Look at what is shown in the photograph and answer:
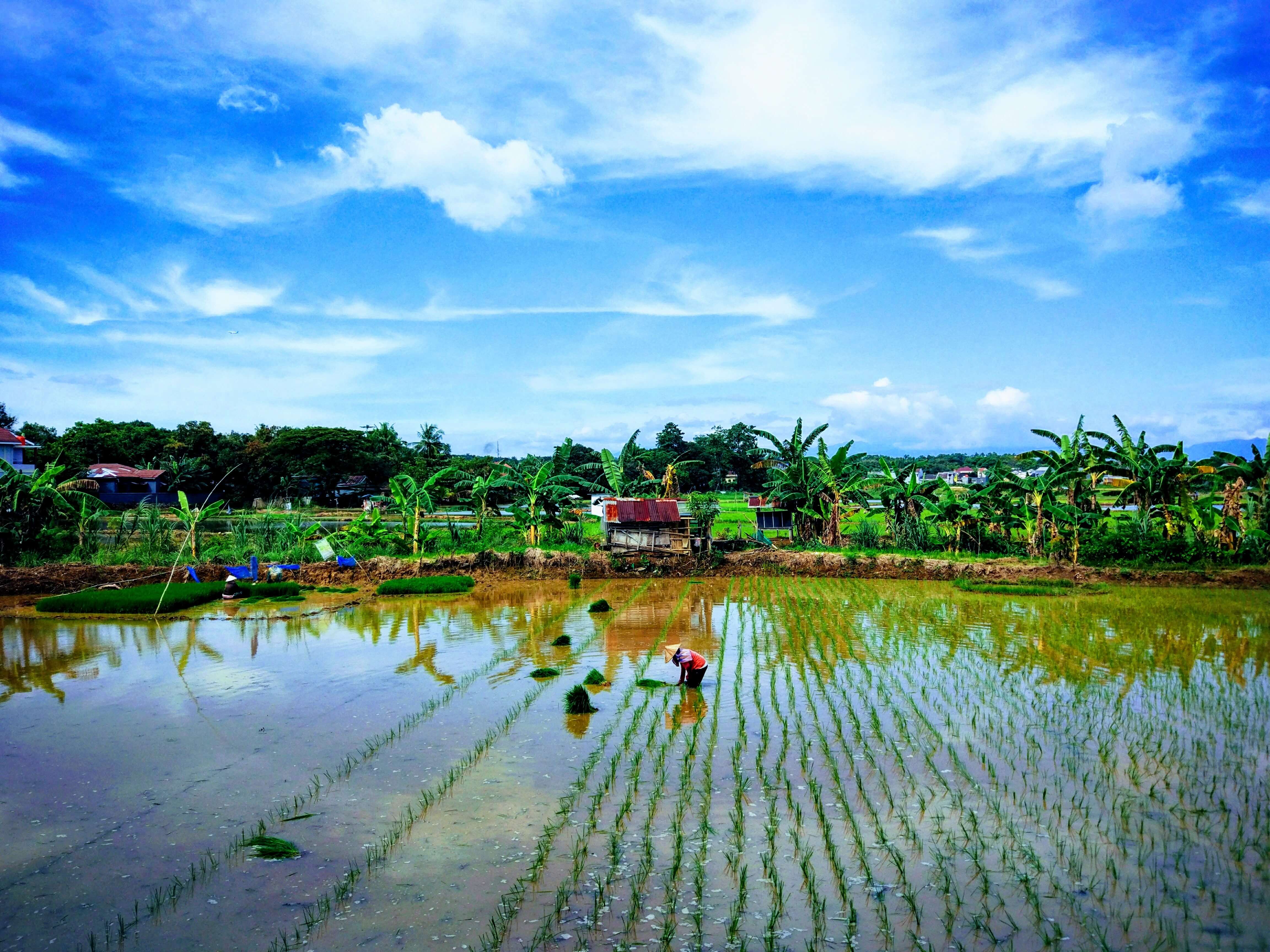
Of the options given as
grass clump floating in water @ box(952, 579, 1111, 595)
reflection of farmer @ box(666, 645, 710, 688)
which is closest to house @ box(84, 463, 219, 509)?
grass clump floating in water @ box(952, 579, 1111, 595)

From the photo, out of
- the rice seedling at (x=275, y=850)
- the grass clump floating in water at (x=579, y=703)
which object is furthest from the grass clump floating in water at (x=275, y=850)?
the grass clump floating in water at (x=579, y=703)

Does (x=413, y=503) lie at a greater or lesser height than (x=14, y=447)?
lesser

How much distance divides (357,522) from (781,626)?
50.3 feet

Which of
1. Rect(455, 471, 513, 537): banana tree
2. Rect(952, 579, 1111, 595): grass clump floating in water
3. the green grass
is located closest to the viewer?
the green grass

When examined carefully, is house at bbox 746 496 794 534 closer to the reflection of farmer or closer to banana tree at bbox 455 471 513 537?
banana tree at bbox 455 471 513 537

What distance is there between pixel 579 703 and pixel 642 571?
1489cm

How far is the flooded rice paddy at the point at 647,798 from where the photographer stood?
496 centimetres

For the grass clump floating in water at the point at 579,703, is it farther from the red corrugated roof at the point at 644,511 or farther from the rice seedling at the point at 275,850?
the red corrugated roof at the point at 644,511

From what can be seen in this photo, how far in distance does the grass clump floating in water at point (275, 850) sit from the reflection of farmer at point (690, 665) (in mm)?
5430

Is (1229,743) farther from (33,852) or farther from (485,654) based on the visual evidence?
(33,852)

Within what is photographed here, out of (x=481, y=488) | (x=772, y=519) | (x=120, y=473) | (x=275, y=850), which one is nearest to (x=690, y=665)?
(x=275, y=850)

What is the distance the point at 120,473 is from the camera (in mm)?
47969

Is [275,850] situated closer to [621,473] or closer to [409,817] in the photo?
[409,817]

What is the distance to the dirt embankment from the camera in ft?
63.9
